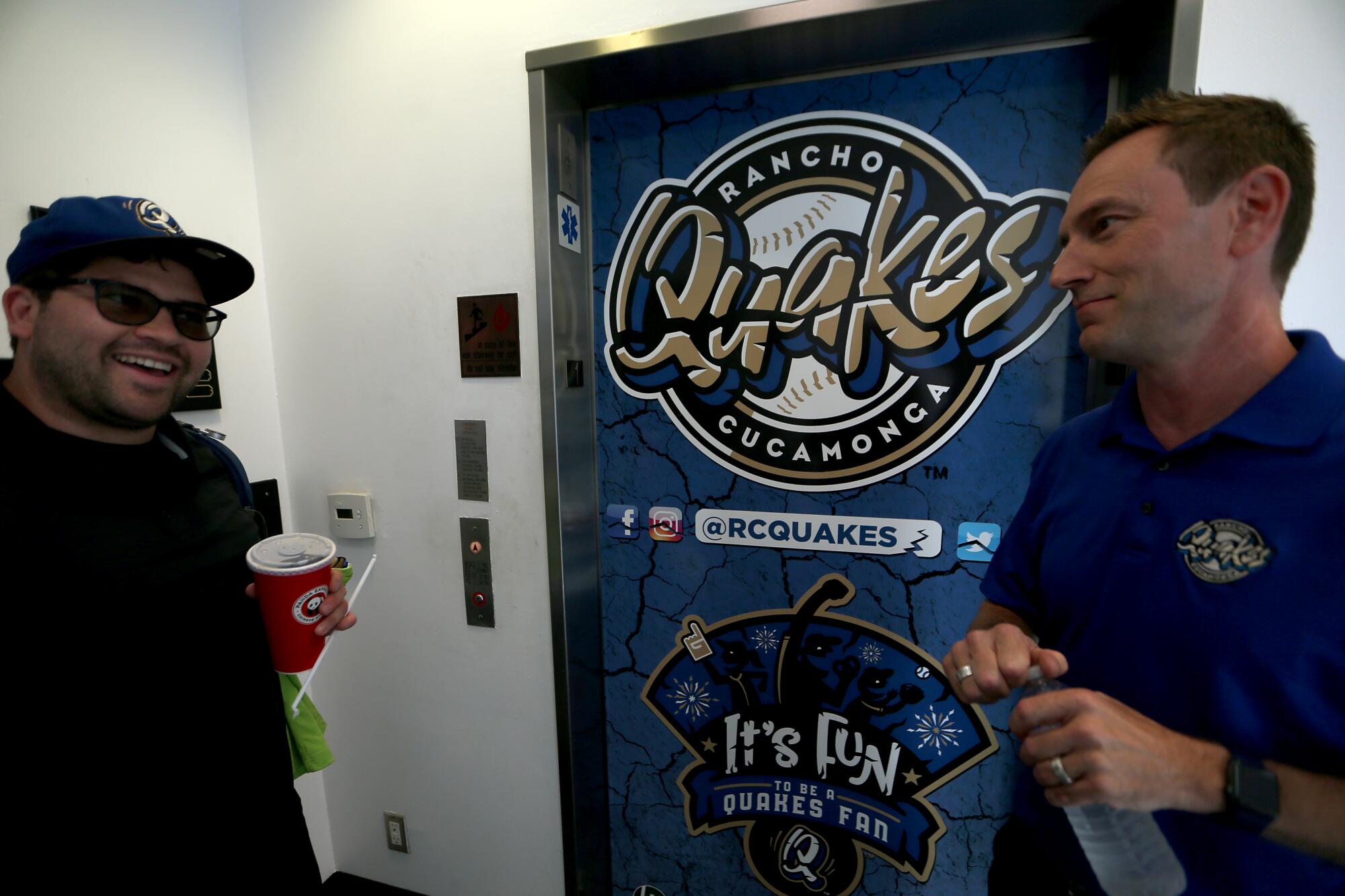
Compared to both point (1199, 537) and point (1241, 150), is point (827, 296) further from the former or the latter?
point (1199, 537)

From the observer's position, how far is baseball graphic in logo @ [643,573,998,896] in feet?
4.55

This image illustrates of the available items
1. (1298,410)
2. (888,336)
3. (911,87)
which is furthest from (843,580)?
(911,87)

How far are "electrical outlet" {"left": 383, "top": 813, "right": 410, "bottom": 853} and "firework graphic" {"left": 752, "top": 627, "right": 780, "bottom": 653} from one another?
124 centimetres

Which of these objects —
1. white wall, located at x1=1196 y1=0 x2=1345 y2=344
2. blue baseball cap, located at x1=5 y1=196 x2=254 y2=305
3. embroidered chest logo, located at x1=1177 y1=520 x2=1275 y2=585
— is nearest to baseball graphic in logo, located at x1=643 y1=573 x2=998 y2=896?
embroidered chest logo, located at x1=1177 y1=520 x2=1275 y2=585

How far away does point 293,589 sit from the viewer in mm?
943

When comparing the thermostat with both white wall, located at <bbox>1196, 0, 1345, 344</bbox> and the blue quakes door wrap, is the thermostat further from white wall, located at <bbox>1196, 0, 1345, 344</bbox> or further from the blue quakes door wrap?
white wall, located at <bbox>1196, 0, 1345, 344</bbox>

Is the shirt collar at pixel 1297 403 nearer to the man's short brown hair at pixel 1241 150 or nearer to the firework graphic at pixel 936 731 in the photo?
the man's short brown hair at pixel 1241 150

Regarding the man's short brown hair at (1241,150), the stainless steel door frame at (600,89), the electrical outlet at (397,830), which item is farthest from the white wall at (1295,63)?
the electrical outlet at (397,830)

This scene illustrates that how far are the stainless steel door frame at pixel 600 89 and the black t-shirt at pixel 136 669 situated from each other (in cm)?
66

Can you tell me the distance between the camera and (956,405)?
1.31 meters

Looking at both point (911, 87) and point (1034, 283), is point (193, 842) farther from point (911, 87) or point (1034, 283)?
point (911, 87)

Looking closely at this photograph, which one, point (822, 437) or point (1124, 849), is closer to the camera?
point (1124, 849)

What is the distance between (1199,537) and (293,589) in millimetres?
1349

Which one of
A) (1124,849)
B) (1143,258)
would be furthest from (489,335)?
(1124,849)
